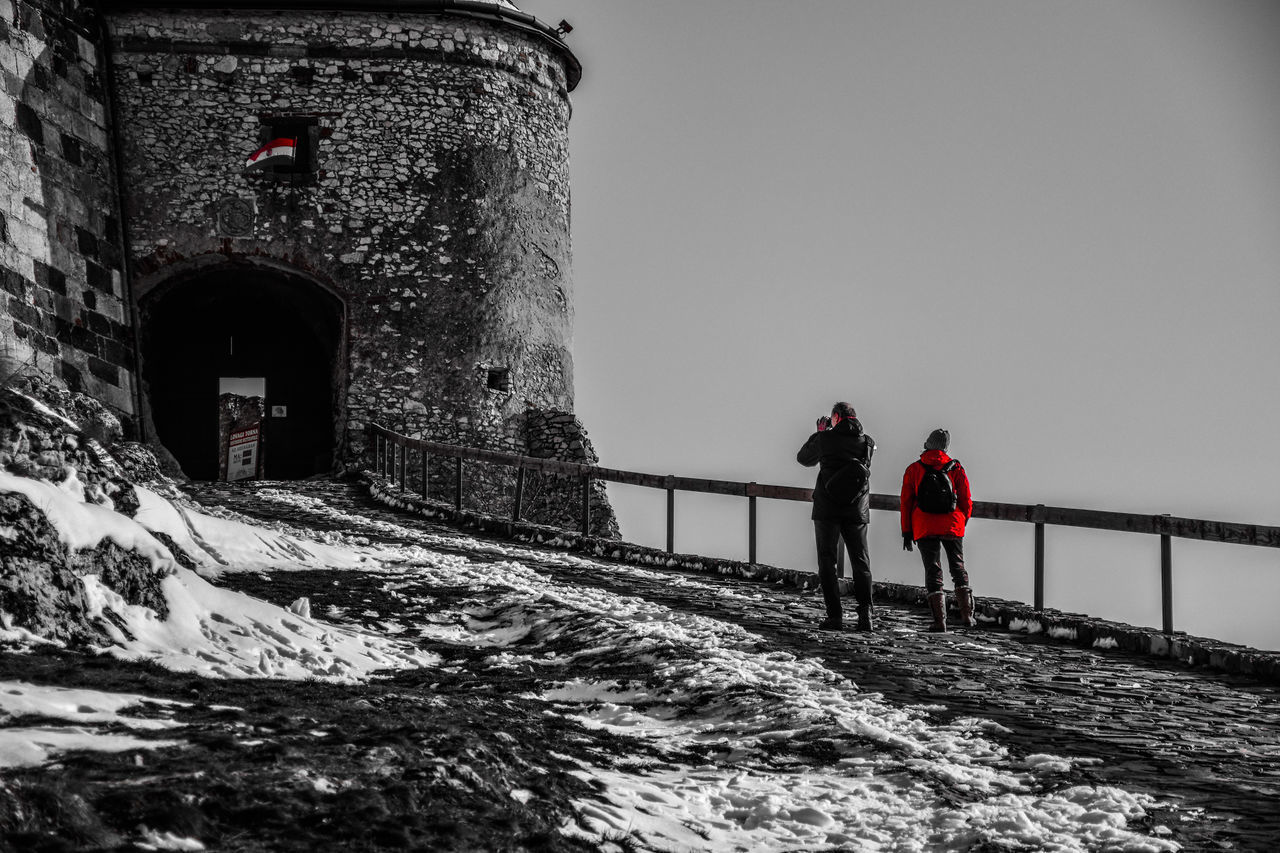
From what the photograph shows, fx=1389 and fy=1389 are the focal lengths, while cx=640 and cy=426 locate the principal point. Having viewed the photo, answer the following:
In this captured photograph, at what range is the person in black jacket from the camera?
9578 millimetres

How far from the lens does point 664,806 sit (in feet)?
16.1

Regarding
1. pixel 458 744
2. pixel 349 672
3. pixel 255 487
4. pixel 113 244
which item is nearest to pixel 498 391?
pixel 255 487

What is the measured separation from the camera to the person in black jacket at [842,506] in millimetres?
9578

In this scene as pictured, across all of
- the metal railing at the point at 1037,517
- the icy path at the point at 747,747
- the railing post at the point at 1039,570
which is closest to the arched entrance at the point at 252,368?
the metal railing at the point at 1037,517

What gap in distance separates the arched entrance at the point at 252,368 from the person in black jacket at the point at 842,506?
53.1 feet

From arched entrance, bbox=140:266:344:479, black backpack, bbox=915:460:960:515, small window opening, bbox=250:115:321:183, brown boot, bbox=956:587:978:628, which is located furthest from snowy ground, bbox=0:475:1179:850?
arched entrance, bbox=140:266:344:479

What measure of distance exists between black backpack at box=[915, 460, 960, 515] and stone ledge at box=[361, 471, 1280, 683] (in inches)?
42.6

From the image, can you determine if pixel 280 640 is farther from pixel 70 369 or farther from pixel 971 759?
pixel 70 369

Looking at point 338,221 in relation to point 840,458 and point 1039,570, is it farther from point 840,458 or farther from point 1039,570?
point 1039,570

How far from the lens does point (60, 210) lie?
16797 millimetres

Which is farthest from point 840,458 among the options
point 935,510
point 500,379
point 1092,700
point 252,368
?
point 252,368

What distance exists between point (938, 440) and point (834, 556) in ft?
3.73

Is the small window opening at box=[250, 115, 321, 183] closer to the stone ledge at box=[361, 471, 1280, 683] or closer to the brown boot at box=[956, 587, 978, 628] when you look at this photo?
the stone ledge at box=[361, 471, 1280, 683]

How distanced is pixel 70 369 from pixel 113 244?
269cm
